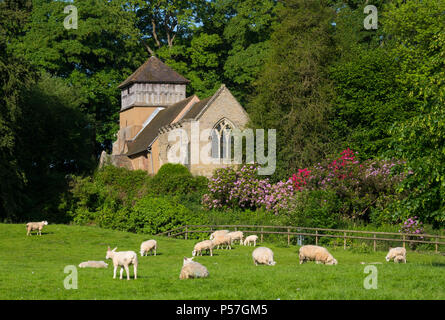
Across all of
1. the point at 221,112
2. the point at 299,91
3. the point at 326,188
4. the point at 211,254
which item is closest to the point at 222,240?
the point at 211,254

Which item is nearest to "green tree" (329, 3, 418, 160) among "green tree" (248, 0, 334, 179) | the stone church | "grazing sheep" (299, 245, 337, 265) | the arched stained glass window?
"green tree" (248, 0, 334, 179)

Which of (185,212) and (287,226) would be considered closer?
(287,226)

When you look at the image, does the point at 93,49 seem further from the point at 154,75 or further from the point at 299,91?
the point at 299,91

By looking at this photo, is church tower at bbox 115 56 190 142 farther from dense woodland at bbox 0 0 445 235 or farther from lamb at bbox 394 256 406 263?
lamb at bbox 394 256 406 263

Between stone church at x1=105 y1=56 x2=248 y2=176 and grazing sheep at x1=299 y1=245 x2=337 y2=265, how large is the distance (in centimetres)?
3360

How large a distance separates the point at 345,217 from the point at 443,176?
21.3 metres

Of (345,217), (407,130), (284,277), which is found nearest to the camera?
(284,277)

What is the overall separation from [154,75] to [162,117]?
5.47 meters

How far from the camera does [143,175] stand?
60.8 metres

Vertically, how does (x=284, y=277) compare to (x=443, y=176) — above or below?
below

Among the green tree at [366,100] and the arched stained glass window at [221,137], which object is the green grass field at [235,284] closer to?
the green tree at [366,100]

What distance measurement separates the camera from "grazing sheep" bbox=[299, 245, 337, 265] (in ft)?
80.4
